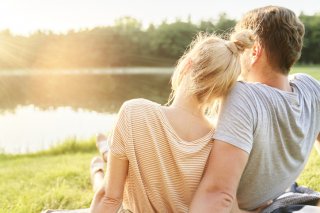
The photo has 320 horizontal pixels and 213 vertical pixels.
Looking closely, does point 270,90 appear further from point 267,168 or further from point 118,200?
point 118,200

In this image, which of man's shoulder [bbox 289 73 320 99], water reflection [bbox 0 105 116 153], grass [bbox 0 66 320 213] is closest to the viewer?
man's shoulder [bbox 289 73 320 99]

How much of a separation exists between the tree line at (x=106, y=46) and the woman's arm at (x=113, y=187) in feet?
137

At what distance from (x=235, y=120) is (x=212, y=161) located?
0.22 meters

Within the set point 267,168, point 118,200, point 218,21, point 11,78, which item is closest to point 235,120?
point 267,168

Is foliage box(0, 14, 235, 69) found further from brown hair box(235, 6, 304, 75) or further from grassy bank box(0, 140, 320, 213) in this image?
brown hair box(235, 6, 304, 75)

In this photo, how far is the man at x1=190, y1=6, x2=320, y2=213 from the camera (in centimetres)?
225

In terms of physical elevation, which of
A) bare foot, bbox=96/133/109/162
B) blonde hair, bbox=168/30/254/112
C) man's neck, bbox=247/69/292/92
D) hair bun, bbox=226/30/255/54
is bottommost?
bare foot, bbox=96/133/109/162

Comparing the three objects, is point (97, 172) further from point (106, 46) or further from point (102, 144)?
point (106, 46)

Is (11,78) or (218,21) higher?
(218,21)

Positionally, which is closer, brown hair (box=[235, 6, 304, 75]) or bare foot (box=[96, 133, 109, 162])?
brown hair (box=[235, 6, 304, 75])

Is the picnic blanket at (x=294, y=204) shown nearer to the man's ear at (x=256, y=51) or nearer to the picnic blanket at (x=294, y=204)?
the picnic blanket at (x=294, y=204)

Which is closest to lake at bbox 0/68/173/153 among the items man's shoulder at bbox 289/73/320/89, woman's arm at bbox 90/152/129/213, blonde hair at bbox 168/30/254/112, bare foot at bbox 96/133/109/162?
bare foot at bbox 96/133/109/162

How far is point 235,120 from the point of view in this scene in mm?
2256

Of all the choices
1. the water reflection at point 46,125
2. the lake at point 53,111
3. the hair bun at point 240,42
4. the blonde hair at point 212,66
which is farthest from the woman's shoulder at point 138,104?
the water reflection at point 46,125
